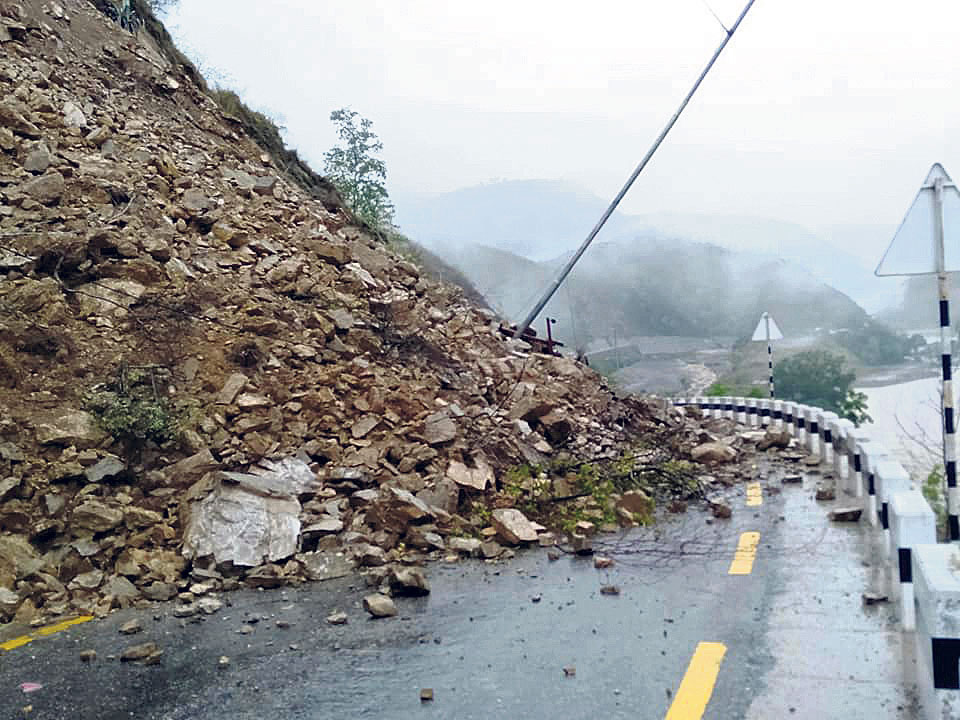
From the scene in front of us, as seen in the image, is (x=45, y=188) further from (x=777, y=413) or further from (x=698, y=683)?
(x=777, y=413)

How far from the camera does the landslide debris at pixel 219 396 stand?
274 inches

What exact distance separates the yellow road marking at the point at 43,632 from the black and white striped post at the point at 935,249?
6.35 meters

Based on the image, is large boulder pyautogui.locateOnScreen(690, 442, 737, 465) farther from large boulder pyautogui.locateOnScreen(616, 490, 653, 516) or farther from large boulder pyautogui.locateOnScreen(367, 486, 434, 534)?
large boulder pyautogui.locateOnScreen(367, 486, 434, 534)

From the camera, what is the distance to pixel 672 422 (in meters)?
14.2

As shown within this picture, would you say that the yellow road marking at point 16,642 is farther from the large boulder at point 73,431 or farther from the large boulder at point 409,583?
the large boulder at point 409,583

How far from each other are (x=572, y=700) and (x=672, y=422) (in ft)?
33.3

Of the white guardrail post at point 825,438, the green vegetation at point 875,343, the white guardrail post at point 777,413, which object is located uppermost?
the green vegetation at point 875,343

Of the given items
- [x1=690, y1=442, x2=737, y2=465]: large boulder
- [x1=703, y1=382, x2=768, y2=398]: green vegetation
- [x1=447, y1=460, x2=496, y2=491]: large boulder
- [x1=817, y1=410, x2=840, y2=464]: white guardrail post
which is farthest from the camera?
[x1=703, y1=382, x2=768, y2=398]: green vegetation

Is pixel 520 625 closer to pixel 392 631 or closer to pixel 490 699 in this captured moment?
pixel 392 631

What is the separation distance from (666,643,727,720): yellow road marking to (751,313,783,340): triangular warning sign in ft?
49.2

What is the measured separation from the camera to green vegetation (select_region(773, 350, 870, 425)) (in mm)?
25500

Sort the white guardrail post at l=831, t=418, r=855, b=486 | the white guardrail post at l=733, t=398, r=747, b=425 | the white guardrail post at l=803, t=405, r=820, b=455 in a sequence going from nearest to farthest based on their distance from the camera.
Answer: the white guardrail post at l=831, t=418, r=855, b=486, the white guardrail post at l=803, t=405, r=820, b=455, the white guardrail post at l=733, t=398, r=747, b=425

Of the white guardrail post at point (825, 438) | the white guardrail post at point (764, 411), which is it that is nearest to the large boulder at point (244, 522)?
the white guardrail post at point (825, 438)

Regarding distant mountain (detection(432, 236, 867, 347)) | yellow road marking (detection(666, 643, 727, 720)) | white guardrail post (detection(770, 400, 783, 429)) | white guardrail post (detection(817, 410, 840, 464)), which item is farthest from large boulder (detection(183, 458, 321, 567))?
distant mountain (detection(432, 236, 867, 347))
